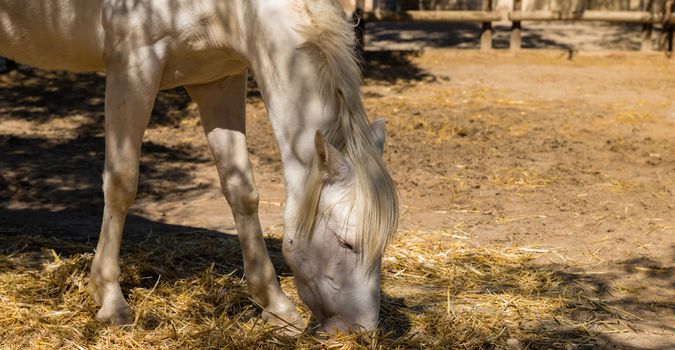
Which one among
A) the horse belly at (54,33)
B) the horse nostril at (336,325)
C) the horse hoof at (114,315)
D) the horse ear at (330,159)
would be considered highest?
the horse belly at (54,33)

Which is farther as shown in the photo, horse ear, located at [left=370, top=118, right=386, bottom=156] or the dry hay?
the dry hay

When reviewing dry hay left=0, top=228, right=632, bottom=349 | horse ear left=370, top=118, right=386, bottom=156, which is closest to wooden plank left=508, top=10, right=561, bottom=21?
dry hay left=0, top=228, right=632, bottom=349

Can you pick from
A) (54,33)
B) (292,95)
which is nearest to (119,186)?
(54,33)

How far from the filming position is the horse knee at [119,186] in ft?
11.8

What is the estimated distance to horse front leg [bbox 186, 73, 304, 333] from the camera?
149 inches

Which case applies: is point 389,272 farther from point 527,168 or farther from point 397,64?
point 397,64

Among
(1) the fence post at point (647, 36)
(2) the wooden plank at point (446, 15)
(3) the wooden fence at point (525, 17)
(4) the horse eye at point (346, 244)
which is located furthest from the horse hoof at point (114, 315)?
(1) the fence post at point (647, 36)

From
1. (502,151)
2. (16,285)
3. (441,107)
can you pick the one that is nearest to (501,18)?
(441,107)

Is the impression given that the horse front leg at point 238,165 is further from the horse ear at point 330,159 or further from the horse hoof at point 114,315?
the horse ear at point 330,159

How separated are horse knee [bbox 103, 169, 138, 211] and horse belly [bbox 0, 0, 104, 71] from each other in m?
0.49

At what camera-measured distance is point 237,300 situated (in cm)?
394

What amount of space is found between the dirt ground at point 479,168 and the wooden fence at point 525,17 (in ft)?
3.08

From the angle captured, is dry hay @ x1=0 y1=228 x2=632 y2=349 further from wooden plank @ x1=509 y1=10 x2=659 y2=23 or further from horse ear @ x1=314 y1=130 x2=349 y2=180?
wooden plank @ x1=509 y1=10 x2=659 y2=23

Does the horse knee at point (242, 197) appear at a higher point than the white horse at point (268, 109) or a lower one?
lower
